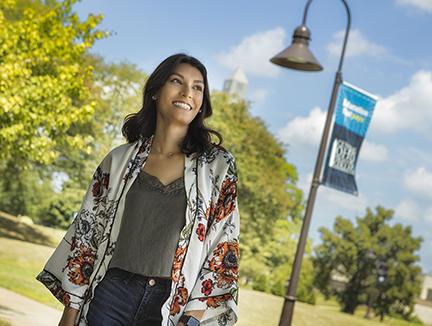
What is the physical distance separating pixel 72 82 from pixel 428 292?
14664 mm

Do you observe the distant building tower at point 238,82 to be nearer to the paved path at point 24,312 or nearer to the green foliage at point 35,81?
the paved path at point 24,312

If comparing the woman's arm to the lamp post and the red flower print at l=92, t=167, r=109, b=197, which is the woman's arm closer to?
the red flower print at l=92, t=167, r=109, b=197

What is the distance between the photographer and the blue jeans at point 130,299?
253cm

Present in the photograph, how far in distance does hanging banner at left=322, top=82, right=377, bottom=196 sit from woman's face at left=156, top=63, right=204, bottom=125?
20.9 feet

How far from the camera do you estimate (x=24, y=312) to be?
444 inches

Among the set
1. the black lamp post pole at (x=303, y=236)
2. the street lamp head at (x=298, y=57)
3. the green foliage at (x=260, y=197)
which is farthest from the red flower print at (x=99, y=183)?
the green foliage at (x=260, y=197)

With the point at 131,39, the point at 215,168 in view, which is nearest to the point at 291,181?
the point at 131,39

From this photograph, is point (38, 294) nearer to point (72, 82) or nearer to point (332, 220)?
point (72, 82)

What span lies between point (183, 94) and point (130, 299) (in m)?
0.66

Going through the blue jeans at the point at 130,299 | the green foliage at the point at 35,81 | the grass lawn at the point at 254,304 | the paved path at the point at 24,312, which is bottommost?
the paved path at the point at 24,312

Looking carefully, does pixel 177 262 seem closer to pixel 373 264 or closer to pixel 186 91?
pixel 186 91

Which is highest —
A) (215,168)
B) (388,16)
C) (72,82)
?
(388,16)

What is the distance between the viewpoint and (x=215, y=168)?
2.71 m

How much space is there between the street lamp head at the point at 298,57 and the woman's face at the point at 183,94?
5.26 metres
